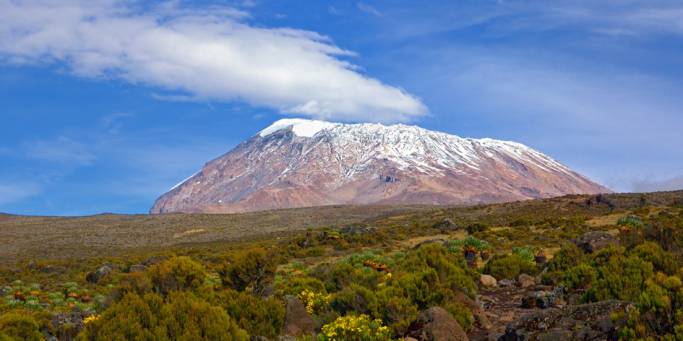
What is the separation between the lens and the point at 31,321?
12.3 metres

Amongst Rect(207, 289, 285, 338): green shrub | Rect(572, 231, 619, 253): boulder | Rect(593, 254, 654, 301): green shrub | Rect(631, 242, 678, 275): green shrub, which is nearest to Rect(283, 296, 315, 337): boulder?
Rect(207, 289, 285, 338): green shrub

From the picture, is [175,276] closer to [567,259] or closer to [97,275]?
[567,259]

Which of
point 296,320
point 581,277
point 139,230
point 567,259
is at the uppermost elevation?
point 139,230

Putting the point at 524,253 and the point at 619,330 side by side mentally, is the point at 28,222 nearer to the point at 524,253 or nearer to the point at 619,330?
the point at 524,253

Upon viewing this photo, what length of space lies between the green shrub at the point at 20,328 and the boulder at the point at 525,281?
11.9 m

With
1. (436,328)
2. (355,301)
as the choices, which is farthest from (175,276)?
(436,328)

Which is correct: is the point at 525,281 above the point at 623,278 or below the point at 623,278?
below

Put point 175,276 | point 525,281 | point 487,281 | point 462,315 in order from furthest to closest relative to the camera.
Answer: point 487,281 → point 525,281 → point 175,276 → point 462,315

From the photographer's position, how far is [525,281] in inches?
633

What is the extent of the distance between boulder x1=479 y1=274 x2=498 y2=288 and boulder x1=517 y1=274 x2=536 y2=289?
70cm

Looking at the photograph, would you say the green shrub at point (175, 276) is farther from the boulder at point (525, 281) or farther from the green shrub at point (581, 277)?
the green shrub at point (581, 277)

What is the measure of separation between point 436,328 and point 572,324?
229 centimetres

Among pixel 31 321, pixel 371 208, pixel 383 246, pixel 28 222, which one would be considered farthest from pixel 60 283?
pixel 371 208

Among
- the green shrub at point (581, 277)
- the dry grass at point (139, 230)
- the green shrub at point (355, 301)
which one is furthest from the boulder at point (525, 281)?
the dry grass at point (139, 230)
